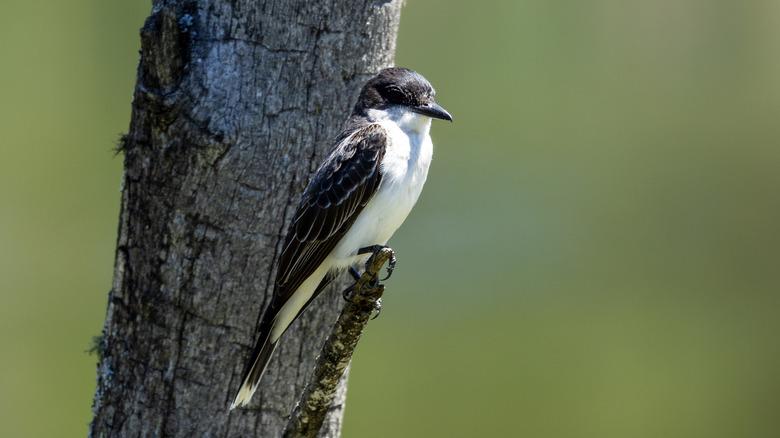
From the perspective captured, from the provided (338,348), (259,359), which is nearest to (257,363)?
(259,359)

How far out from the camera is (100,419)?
3.88 meters

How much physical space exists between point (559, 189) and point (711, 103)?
5.78ft

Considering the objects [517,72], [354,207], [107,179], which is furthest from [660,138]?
[354,207]

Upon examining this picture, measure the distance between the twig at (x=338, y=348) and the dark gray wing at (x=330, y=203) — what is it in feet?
1.43

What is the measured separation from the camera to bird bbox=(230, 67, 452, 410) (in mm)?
3707

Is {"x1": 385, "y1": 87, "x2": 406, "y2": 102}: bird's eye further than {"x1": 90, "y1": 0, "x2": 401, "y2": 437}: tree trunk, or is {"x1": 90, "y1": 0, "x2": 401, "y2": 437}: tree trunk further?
{"x1": 385, "y1": 87, "x2": 406, "y2": 102}: bird's eye

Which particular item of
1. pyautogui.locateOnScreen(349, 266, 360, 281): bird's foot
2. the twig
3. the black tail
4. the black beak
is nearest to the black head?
the black beak

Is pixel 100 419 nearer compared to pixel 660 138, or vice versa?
pixel 100 419

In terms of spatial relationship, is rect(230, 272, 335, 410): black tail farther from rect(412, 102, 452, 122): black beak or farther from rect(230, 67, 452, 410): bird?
rect(412, 102, 452, 122): black beak

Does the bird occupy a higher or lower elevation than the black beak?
lower

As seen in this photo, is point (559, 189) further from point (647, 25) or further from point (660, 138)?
point (647, 25)

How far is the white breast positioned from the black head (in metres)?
0.06

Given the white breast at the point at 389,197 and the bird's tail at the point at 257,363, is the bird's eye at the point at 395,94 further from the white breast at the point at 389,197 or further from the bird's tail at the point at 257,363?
the bird's tail at the point at 257,363

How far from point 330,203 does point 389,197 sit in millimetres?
239
